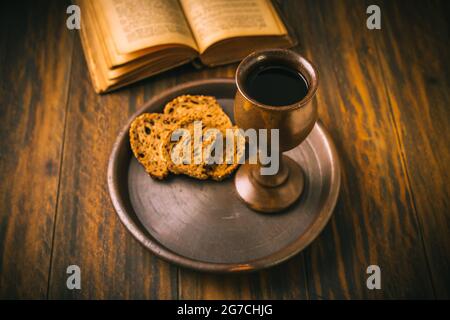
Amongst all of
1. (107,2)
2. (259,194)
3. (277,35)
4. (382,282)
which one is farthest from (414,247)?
(107,2)

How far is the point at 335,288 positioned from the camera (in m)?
0.79

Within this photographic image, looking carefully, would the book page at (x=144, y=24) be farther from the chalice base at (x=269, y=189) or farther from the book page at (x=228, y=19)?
the chalice base at (x=269, y=189)

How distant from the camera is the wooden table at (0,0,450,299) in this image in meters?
0.80

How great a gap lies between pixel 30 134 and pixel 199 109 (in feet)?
1.42

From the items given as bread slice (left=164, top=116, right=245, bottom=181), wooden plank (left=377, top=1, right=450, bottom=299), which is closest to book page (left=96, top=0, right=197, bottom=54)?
bread slice (left=164, top=116, right=245, bottom=181)

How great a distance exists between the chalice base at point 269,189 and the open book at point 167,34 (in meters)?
0.35

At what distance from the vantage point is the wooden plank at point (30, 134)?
833 mm

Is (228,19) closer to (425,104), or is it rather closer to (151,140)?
(151,140)

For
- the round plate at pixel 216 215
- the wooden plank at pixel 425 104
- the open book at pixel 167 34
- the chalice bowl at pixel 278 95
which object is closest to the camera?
the chalice bowl at pixel 278 95

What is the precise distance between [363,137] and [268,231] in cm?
36

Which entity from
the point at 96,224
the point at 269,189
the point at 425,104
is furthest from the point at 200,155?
the point at 425,104

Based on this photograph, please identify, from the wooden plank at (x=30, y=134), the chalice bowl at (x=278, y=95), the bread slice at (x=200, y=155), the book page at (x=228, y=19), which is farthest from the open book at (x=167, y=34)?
the chalice bowl at (x=278, y=95)

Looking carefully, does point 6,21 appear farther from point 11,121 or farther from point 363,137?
point 363,137

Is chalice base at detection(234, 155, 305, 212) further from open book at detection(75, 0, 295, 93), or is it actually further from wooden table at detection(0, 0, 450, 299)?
open book at detection(75, 0, 295, 93)
